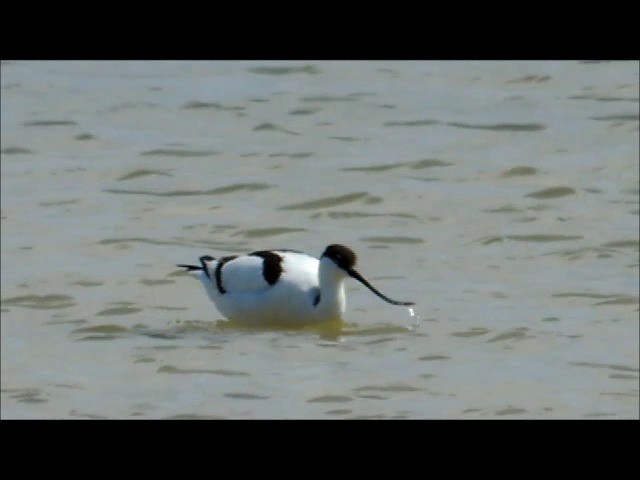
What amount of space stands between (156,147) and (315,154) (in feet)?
4.58

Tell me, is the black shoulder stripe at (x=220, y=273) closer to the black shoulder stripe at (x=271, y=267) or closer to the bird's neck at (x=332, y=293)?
the black shoulder stripe at (x=271, y=267)

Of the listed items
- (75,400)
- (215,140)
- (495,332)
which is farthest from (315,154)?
(75,400)

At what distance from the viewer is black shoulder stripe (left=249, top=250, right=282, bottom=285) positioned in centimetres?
1105

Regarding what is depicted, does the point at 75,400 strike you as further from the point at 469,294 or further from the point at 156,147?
the point at 156,147

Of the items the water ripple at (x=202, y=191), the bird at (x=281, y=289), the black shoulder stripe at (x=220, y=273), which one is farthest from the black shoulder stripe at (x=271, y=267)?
the water ripple at (x=202, y=191)

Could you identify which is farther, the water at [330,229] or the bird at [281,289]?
the bird at [281,289]

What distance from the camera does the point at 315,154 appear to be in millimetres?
15602

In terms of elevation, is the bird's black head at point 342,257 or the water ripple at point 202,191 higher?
the bird's black head at point 342,257

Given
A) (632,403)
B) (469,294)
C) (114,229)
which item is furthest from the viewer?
(114,229)

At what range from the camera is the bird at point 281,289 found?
1100cm

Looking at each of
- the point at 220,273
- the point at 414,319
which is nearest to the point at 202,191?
the point at 220,273

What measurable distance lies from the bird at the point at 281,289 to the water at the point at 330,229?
13 cm

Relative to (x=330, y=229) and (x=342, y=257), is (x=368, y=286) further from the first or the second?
(x=330, y=229)

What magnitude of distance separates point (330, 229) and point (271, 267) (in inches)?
93.3
